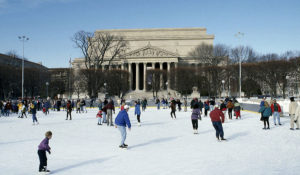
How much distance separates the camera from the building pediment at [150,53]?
3235 inches

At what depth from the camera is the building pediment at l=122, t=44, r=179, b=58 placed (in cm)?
8216

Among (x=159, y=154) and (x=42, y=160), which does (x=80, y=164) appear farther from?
(x=159, y=154)

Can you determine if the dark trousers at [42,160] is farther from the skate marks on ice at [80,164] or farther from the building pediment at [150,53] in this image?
the building pediment at [150,53]

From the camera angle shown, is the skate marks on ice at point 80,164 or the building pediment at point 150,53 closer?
the skate marks on ice at point 80,164

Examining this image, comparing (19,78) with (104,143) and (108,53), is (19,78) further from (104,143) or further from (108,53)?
(104,143)

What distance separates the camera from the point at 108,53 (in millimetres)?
89125

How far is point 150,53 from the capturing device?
82.6 m

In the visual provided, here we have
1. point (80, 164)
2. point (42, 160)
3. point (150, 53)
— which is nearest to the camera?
point (42, 160)

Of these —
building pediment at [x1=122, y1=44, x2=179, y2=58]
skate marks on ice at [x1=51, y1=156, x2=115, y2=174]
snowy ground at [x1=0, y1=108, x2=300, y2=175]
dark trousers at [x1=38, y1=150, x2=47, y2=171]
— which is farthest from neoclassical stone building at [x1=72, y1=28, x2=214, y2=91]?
dark trousers at [x1=38, y1=150, x2=47, y2=171]

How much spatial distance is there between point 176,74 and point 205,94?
7965mm

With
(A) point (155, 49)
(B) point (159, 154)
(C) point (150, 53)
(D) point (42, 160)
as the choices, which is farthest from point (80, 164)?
(A) point (155, 49)

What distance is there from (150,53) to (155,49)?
1780mm

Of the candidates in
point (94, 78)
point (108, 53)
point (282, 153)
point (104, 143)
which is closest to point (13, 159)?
point (104, 143)

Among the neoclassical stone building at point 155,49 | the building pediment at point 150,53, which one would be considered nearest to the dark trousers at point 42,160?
the neoclassical stone building at point 155,49
